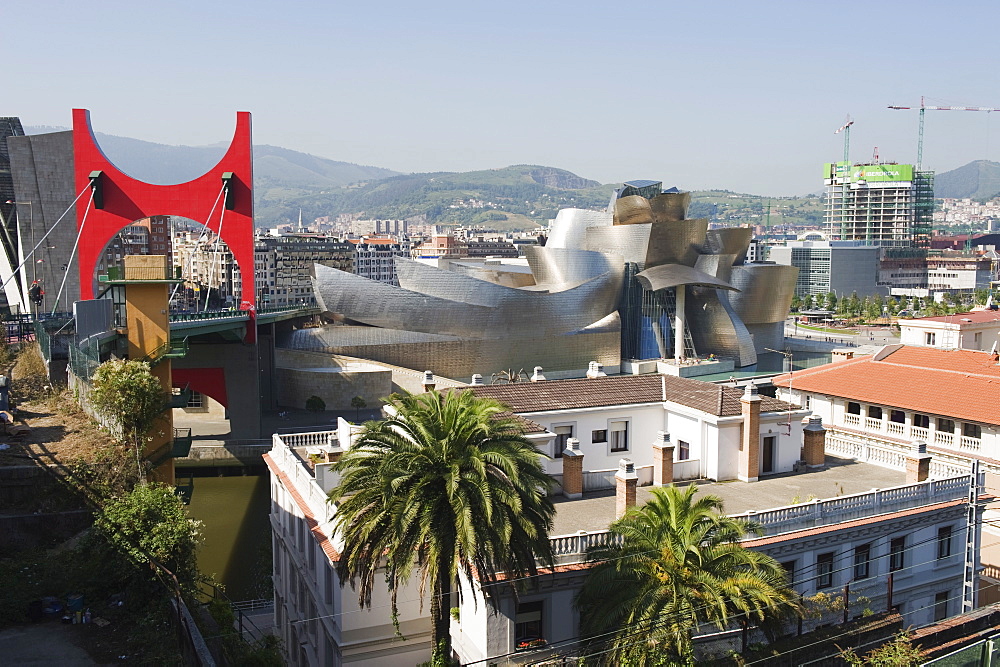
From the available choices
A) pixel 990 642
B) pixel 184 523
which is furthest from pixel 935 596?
pixel 184 523

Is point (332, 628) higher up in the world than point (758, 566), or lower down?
lower down

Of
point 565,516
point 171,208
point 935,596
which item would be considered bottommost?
point 935,596

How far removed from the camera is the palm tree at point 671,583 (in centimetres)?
1180

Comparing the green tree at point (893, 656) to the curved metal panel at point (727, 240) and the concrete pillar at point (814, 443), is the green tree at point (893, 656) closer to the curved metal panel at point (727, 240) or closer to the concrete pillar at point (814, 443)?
the concrete pillar at point (814, 443)

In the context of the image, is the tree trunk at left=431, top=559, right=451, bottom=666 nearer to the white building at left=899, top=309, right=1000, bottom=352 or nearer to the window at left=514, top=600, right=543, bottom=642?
the window at left=514, top=600, right=543, bottom=642

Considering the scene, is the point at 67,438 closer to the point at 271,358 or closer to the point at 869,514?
the point at 869,514

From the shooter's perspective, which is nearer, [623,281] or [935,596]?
[935,596]

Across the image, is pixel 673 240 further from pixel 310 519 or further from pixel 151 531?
pixel 151 531

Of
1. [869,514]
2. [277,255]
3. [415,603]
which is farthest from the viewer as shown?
[277,255]

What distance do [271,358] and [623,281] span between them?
22805 mm

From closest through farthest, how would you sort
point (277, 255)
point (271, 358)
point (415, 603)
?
point (415, 603)
point (271, 358)
point (277, 255)

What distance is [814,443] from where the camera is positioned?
19953mm

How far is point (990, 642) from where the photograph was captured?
9.40m

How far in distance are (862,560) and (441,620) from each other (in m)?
7.80
